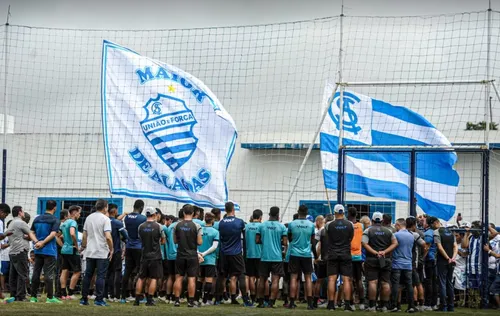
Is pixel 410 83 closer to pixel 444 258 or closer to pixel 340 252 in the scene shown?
pixel 444 258

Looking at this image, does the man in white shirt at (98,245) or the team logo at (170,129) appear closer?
the man in white shirt at (98,245)

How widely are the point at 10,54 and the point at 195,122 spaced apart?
4.94 metres

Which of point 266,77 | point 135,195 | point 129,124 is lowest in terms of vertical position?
point 135,195

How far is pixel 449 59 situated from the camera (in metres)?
19.9

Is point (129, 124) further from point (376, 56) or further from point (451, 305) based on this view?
point (451, 305)

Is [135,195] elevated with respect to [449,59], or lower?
lower

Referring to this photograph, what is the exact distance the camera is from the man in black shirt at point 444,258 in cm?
1798

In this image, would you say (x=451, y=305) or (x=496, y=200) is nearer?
(x=451, y=305)

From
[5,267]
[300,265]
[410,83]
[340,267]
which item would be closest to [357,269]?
[340,267]

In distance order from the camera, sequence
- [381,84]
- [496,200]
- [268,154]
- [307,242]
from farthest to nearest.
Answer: [268,154], [496,200], [381,84], [307,242]

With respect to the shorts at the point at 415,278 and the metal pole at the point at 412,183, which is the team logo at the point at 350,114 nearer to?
the metal pole at the point at 412,183

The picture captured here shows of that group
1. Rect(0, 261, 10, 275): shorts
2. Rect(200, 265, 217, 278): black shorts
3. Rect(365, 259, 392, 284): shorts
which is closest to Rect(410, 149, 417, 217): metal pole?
Rect(365, 259, 392, 284): shorts

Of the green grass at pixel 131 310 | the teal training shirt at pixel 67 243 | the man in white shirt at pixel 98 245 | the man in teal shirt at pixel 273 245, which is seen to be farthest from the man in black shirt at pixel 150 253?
the teal training shirt at pixel 67 243

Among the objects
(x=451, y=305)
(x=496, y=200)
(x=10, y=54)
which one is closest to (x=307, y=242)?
(x=451, y=305)
